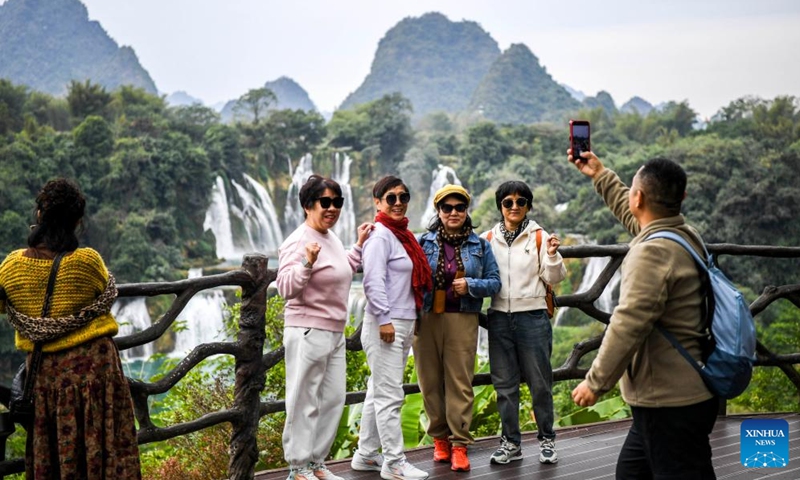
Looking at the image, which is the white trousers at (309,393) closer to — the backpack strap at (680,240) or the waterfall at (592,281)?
the backpack strap at (680,240)

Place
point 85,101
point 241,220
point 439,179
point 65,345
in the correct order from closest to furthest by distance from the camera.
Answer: point 65,345
point 241,220
point 85,101
point 439,179

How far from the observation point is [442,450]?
11.3 feet

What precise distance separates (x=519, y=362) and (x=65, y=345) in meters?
1.76

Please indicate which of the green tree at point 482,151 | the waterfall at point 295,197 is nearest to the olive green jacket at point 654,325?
the waterfall at point 295,197

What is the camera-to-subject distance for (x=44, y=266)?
2.39 metres

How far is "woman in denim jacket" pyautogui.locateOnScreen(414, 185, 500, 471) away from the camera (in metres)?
3.31

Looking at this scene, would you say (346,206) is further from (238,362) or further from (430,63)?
(430,63)

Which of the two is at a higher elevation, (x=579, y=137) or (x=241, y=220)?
(x=579, y=137)

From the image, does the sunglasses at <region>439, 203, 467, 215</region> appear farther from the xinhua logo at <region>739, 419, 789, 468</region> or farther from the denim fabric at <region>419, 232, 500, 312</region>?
the xinhua logo at <region>739, 419, 789, 468</region>

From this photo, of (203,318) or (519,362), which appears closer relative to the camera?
(519,362)

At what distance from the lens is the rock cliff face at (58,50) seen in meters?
68.4

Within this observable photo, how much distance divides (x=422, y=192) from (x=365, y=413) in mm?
38516

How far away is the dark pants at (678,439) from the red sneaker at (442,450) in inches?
53.9

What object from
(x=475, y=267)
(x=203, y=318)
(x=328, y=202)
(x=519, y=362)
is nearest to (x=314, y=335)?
(x=328, y=202)
